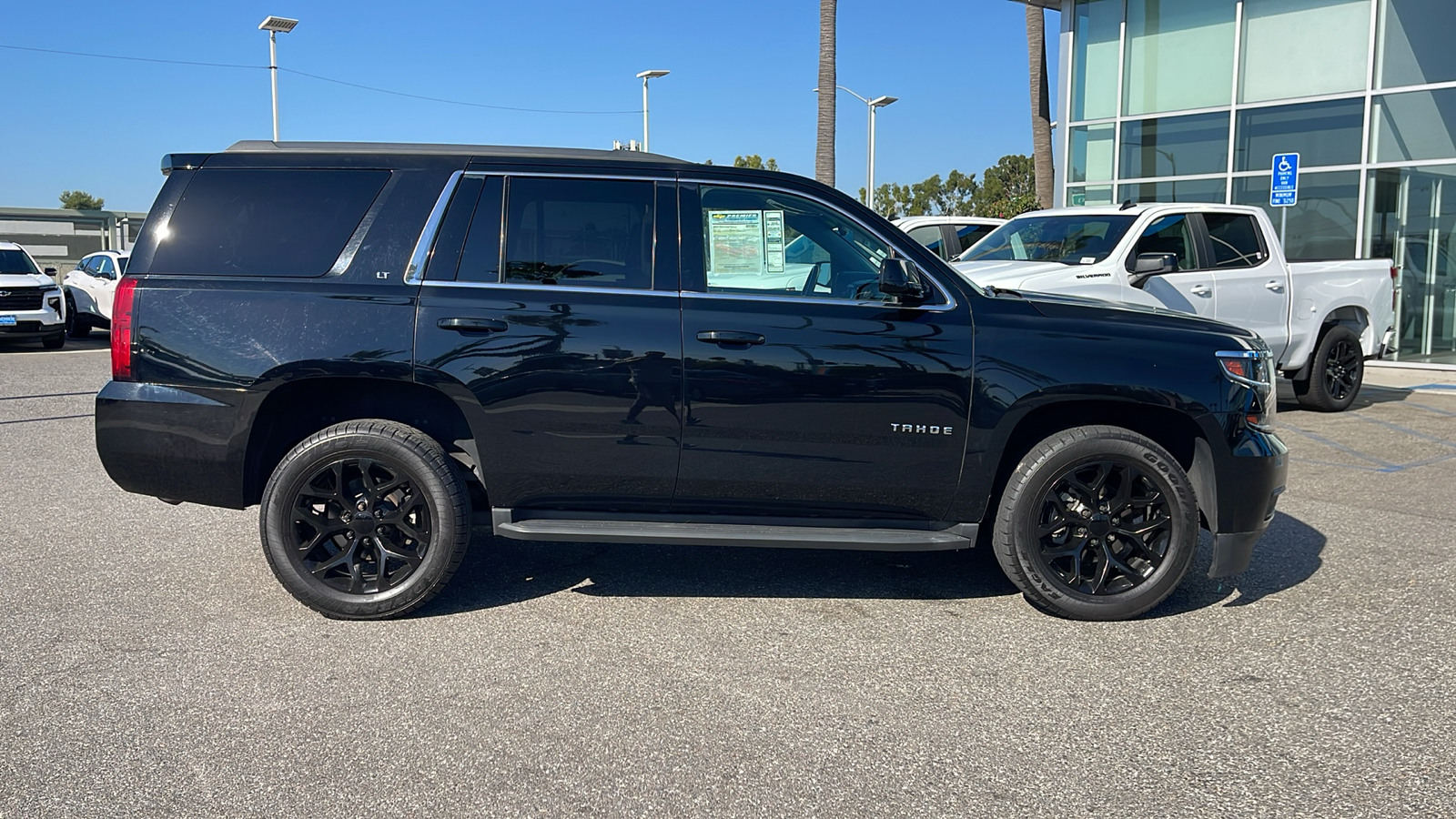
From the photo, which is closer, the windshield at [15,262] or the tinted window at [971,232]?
the tinted window at [971,232]

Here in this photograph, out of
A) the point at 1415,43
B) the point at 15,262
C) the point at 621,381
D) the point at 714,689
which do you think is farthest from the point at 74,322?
the point at 1415,43

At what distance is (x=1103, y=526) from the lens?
4730mm

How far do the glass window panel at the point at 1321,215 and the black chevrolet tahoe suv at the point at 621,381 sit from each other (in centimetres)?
1315

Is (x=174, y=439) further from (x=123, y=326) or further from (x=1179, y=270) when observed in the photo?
(x=1179, y=270)

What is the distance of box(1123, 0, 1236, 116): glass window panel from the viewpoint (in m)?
17.4

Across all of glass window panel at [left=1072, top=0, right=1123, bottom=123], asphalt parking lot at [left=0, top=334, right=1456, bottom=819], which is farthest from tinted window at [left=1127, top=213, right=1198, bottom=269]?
glass window panel at [left=1072, top=0, right=1123, bottom=123]

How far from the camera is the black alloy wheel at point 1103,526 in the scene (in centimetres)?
472

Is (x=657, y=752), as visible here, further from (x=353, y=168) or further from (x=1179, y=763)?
(x=353, y=168)

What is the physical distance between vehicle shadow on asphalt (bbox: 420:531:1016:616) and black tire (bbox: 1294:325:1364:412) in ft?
22.3

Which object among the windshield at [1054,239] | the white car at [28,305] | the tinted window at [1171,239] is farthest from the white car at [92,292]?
the tinted window at [1171,239]

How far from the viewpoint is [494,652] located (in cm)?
433

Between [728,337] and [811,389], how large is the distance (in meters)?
0.39

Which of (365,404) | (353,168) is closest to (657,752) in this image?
(365,404)

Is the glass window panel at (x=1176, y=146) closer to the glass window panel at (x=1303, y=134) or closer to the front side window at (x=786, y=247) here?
the glass window panel at (x=1303, y=134)
